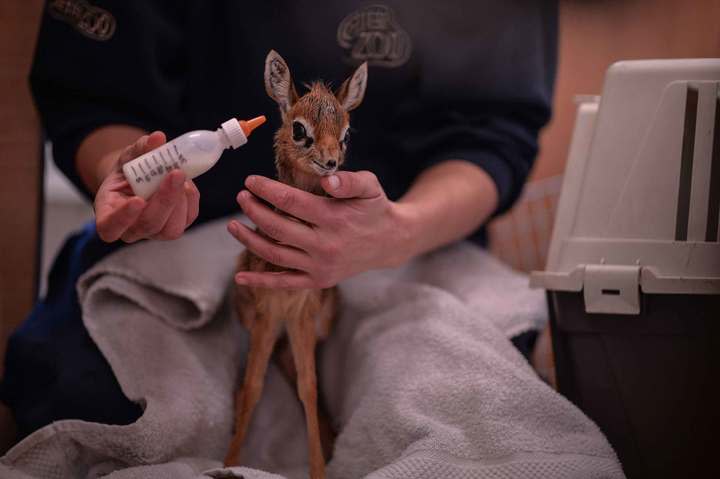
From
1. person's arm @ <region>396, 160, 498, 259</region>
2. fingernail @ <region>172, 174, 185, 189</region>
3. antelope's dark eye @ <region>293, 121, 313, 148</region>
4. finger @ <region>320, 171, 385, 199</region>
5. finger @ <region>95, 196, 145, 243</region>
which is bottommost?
person's arm @ <region>396, 160, 498, 259</region>

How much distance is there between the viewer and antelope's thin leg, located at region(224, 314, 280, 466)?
732mm

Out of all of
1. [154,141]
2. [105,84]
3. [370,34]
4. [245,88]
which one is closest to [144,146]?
[154,141]

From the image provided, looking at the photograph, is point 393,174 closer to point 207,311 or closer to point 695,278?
point 207,311

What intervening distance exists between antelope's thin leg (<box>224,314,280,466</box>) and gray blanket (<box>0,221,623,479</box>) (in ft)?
0.08

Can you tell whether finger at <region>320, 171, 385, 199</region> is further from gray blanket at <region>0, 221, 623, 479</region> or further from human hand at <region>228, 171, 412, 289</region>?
gray blanket at <region>0, 221, 623, 479</region>

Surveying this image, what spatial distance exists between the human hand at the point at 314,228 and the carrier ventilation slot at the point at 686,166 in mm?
319

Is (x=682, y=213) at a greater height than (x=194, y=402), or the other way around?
(x=682, y=213)

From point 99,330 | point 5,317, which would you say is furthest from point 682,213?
point 5,317

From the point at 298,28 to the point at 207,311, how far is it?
39 centimetres

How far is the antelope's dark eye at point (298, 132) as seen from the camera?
1.92ft

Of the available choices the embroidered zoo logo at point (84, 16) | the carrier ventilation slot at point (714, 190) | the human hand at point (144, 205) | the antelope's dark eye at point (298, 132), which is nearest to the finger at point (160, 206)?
the human hand at point (144, 205)

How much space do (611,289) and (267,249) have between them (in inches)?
15.4

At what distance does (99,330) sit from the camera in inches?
33.2

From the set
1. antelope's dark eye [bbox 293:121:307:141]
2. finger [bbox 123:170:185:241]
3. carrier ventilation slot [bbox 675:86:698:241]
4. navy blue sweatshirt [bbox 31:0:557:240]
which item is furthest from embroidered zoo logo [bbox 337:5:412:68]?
carrier ventilation slot [bbox 675:86:698:241]
